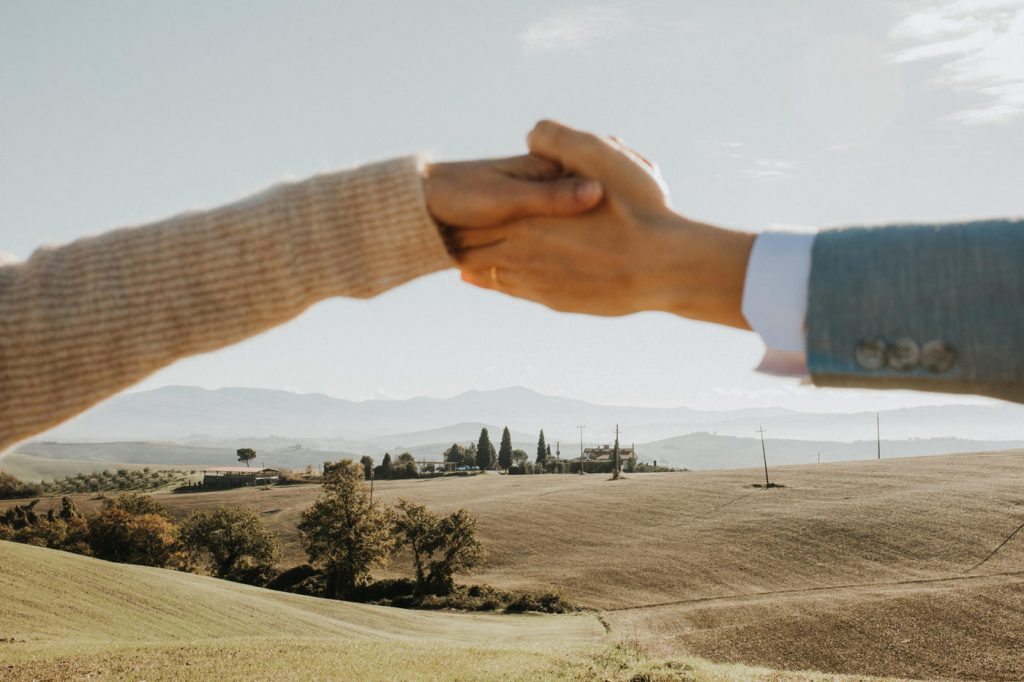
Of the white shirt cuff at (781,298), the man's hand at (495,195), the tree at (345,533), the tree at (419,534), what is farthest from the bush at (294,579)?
the white shirt cuff at (781,298)

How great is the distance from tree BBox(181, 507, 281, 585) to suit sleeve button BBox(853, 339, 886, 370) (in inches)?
2556

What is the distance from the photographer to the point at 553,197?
196 cm

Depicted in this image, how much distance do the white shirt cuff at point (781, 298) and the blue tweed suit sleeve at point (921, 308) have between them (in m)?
0.05

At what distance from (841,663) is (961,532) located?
2655cm

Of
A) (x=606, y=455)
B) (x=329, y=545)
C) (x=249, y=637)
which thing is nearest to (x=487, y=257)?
(x=249, y=637)

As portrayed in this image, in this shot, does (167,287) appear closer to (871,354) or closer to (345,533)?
(871,354)

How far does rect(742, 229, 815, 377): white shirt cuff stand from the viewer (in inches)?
57.1

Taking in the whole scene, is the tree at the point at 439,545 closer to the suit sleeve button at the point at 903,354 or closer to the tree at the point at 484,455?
the suit sleeve button at the point at 903,354

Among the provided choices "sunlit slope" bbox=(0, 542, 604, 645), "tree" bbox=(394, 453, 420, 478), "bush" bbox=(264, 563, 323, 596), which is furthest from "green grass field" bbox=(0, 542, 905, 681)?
"tree" bbox=(394, 453, 420, 478)

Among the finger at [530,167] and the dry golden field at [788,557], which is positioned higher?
the finger at [530,167]

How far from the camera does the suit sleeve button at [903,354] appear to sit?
1292 millimetres

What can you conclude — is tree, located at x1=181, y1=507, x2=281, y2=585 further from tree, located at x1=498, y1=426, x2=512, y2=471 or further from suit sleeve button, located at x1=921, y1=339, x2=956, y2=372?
tree, located at x1=498, y1=426, x2=512, y2=471

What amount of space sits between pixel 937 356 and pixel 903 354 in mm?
52

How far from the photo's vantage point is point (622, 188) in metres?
2.03
